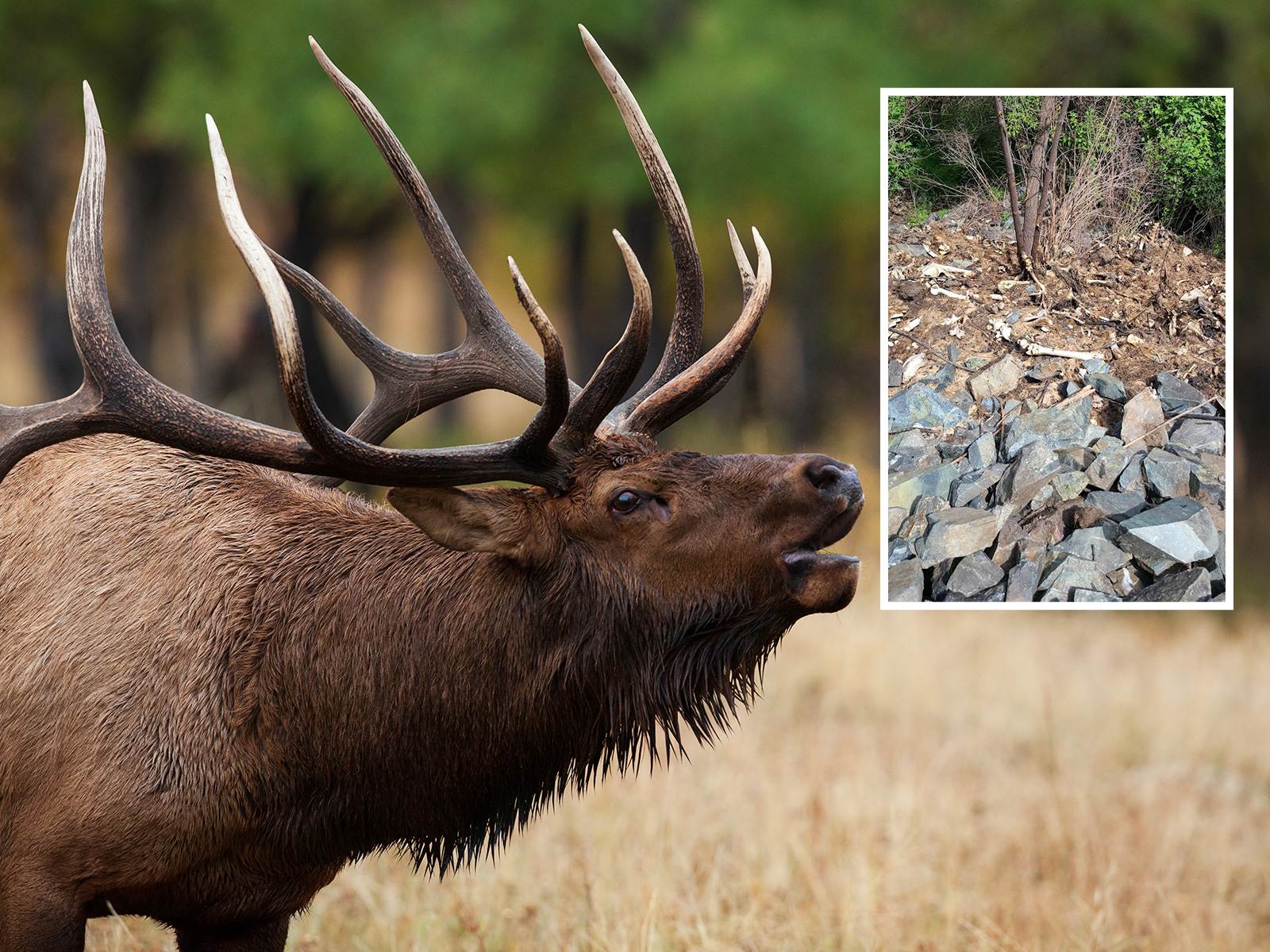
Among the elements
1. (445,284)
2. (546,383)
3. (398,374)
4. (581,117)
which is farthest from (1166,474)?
(445,284)

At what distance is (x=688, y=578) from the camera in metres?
3.20

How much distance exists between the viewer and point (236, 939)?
352 cm

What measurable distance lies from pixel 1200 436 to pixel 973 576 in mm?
822

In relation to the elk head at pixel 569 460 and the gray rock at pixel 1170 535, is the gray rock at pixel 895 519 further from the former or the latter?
the elk head at pixel 569 460

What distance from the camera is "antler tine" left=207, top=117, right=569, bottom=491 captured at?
2992mm

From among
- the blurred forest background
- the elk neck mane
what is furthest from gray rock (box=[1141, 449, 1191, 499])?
the blurred forest background

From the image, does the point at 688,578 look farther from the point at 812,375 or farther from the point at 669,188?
the point at 812,375

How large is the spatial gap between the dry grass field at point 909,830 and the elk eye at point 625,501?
148 centimetres

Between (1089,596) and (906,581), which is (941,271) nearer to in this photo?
(906,581)

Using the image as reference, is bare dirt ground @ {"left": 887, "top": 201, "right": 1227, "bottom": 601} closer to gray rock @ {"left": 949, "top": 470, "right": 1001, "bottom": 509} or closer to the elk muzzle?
gray rock @ {"left": 949, "top": 470, "right": 1001, "bottom": 509}

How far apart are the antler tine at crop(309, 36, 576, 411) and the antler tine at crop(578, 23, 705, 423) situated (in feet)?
1.07

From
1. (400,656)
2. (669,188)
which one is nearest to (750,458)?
(669,188)

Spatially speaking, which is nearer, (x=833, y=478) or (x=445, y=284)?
(x=833, y=478)

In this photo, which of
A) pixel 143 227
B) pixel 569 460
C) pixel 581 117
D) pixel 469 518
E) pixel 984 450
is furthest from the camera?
pixel 143 227
